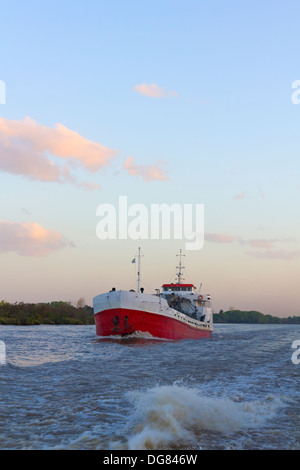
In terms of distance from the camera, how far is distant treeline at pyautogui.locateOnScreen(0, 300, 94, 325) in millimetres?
95500

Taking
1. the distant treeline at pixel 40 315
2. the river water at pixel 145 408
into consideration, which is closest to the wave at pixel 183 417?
the river water at pixel 145 408

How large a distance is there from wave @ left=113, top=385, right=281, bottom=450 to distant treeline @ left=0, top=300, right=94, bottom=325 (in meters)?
88.3

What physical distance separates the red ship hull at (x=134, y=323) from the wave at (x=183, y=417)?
2513 cm

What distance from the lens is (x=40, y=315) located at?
105 metres

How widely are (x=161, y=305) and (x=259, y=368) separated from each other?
18666mm

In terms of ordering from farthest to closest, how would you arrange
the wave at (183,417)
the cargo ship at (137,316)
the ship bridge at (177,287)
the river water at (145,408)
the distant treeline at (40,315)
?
the distant treeline at (40,315) < the ship bridge at (177,287) < the cargo ship at (137,316) < the river water at (145,408) < the wave at (183,417)

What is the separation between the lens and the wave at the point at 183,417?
24.8 feet

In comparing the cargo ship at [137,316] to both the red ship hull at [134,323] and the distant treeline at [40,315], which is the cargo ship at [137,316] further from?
the distant treeline at [40,315]

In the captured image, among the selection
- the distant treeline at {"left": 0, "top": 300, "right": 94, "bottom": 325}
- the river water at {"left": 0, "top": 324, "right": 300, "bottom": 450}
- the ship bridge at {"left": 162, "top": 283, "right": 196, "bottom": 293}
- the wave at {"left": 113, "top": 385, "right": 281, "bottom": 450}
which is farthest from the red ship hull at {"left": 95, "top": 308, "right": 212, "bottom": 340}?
the distant treeline at {"left": 0, "top": 300, "right": 94, "bottom": 325}

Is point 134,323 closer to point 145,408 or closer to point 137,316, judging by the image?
point 137,316

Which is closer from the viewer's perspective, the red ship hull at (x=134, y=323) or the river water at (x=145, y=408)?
the river water at (x=145, y=408)

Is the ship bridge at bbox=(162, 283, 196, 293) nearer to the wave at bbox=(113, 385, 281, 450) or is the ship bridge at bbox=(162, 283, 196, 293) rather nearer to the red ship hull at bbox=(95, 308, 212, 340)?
the red ship hull at bbox=(95, 308, 212, 340)
